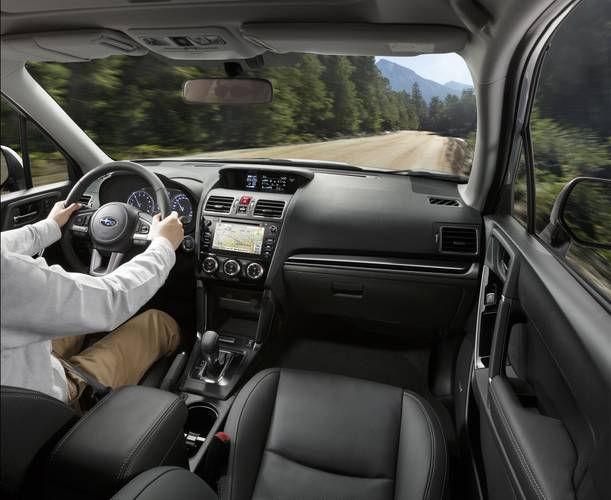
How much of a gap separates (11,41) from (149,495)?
2.03 meters

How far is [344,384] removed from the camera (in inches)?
77.3

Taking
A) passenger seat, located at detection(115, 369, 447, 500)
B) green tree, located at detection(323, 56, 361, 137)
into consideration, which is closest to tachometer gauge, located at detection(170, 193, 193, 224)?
green tree, located at detection(323, 56, 361, 137)

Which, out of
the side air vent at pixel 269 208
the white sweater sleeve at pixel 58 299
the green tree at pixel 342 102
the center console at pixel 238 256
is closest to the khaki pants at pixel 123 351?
the center console at pixel 238 256

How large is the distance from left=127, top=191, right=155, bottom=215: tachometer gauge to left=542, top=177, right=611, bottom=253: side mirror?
6.62ft

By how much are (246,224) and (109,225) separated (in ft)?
2.70

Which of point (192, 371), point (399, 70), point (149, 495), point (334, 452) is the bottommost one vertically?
point (192, 371)

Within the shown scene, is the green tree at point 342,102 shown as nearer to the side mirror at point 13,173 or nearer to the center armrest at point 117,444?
the side mirror at point 13,173

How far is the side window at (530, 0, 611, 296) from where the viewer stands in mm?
1717

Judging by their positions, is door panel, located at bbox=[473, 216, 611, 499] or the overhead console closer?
door panel, located at bbox=[473, 216, 611, 499]

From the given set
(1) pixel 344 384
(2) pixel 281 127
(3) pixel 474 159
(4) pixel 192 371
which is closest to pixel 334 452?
(1) pixel 344 384

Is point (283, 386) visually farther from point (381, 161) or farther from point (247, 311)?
point (381, 161)

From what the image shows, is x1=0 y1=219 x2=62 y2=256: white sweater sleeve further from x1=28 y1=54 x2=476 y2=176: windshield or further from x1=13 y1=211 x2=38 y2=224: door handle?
x1=28 y1=54 x2=476 y2=176: windshield

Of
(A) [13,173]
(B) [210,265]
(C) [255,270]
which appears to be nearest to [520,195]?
(C) [255,270]

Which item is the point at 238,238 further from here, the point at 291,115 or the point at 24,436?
the point at 24,436
